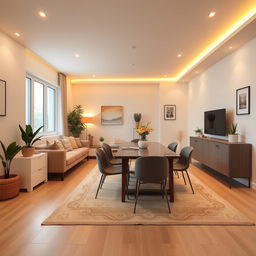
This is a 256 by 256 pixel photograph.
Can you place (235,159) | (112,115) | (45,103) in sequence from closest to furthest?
1. (235,159)
2. (45,103)
3. (112,115)

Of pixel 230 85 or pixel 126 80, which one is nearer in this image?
pixel 230 85

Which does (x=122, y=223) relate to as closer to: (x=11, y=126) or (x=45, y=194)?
(x=45, y=194)

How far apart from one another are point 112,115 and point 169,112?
228 cm

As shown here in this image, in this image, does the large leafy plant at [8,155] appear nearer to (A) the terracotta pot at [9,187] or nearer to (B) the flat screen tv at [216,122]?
(A) the terracotta pot at [9,187]

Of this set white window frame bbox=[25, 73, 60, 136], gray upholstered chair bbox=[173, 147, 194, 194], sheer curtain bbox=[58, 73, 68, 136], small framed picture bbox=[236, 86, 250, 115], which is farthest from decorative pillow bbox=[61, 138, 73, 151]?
small framed picture bbox=[236, 86, 250, 115]

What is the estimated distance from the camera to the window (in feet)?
17.8

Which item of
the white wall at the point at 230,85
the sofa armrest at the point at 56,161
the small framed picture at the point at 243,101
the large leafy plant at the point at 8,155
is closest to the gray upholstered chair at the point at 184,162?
Answer: the white wall at the point at 230,85

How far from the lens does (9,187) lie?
3387mm

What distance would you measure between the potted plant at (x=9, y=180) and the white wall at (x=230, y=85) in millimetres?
4357

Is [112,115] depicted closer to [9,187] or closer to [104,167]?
[104,167]

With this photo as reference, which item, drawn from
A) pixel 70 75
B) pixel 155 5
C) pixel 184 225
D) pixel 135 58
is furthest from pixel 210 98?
pixel 70 75

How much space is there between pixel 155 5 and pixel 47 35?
224 centimetres

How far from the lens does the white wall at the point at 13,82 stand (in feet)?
12.9

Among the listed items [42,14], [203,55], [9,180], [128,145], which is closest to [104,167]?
[128,145]
